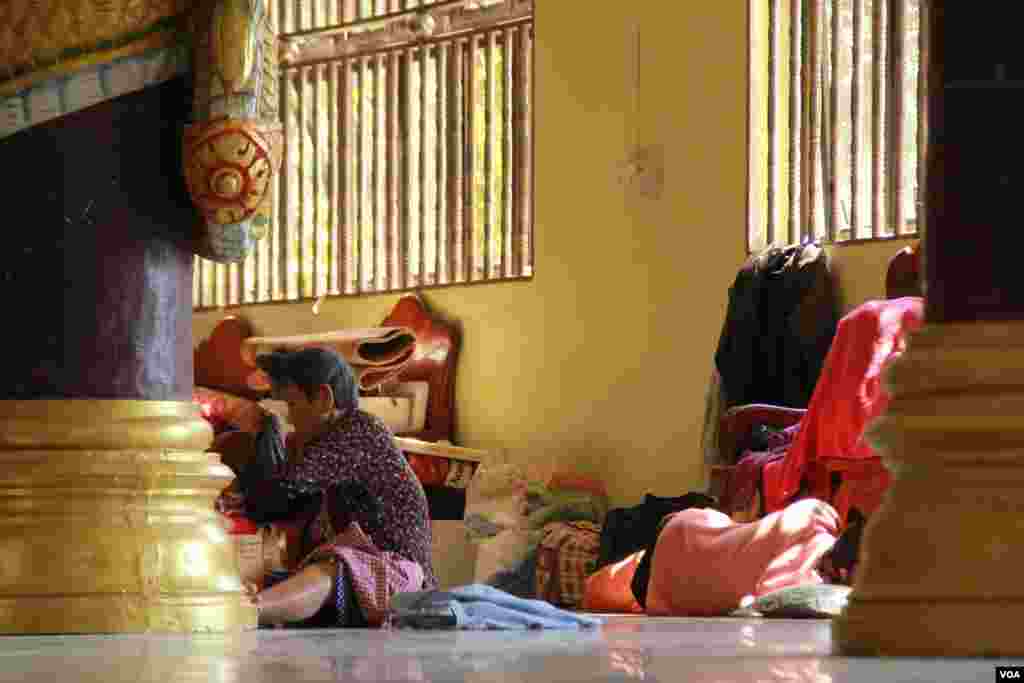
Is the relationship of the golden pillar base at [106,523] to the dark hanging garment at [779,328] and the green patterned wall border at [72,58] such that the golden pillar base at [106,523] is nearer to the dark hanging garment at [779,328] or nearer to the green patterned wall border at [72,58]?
the green patterned wall border at [72,58]

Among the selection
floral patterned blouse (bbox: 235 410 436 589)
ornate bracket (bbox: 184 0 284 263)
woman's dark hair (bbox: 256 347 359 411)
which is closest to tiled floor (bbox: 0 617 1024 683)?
ornate bracket (bbox: 184 0 284 263)

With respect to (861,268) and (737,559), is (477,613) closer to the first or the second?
(737,559)

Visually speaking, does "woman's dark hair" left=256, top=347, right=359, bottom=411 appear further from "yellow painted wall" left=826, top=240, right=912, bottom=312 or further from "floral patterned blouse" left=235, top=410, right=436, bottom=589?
"yellow painted wall" left=826, top=240, right=912, bottom=312

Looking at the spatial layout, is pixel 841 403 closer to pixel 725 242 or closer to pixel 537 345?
pixel 725 242

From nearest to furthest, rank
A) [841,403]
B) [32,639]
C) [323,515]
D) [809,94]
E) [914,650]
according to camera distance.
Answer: [914,650] → [32,639] → [323,515] → [841,403] → [809,94]

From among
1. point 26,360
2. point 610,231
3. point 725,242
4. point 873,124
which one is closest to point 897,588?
point 26,360

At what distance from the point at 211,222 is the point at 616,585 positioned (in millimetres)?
4631

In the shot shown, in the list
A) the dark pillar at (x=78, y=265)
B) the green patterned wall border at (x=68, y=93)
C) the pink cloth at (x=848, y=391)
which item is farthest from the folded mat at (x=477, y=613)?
the pink cloth at (x=848, y=391)

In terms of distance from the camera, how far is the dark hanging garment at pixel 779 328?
28.0ft

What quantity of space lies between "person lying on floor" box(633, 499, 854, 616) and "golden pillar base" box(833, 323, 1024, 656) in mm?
4431

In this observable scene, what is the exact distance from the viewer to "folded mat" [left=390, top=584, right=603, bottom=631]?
447 cm

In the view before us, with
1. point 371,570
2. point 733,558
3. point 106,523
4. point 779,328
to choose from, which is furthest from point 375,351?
point 106,523

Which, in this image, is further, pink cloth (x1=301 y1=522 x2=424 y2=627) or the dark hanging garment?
the dark hanging garment

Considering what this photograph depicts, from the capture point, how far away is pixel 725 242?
9234 millimetres
